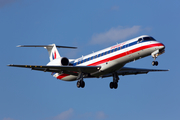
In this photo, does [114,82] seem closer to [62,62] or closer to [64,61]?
[64,61]

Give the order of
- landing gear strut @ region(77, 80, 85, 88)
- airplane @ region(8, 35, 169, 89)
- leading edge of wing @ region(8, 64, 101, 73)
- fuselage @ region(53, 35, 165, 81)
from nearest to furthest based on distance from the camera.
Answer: fuselage @ region(53, 35, 165, 81), airplane @ region(8, 35, 169, 89), leading edge of wing @ region(8, 64, 101, 73), landing gear strut @ region(77, 80, 85, 88)

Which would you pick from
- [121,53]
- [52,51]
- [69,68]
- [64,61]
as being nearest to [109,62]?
[121,53]

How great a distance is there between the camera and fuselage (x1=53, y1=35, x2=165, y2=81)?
27.9m

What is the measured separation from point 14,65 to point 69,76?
6.24m

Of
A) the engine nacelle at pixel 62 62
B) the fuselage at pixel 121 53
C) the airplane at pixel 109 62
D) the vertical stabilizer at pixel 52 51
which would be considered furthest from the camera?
the vertical stabilizer at pixel 52 51

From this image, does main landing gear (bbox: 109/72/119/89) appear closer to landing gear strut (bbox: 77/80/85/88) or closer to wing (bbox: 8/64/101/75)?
wing (bbox: 8/64/101/75)

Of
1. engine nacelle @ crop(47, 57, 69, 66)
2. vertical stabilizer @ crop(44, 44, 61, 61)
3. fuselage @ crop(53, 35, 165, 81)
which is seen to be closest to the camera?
fuselage @ crop(53, 35, 165, 81)

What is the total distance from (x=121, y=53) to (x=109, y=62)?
1.35m

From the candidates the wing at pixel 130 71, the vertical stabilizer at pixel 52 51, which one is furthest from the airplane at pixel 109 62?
the vertical stabilizer at pixel 52 51

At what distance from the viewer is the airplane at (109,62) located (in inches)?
1104

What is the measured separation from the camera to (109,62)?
29578mm

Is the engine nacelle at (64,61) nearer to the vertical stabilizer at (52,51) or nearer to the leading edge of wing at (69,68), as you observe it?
the leading edge of wing at (69,68)

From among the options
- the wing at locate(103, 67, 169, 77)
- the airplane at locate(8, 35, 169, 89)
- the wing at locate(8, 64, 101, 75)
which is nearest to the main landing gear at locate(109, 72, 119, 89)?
the airplane at locate(8, 35, 169, 89)

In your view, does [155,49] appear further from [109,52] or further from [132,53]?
[109,52]
